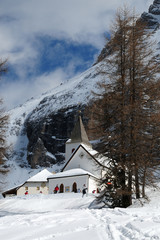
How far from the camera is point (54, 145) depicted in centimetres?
15250

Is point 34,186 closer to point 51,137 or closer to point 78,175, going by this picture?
point 78,175

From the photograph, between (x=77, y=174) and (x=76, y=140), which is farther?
(x=76, y=140)

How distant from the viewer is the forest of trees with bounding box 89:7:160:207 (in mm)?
14016

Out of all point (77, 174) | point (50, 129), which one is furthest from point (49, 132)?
point (77, 174)

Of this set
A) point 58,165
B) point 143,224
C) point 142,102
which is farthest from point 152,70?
point 58,165

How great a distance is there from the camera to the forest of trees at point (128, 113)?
14.0m

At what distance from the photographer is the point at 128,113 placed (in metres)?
14.2

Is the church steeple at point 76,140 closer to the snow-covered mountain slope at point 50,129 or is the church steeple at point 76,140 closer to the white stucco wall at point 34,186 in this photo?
the white stucco wall at point 34,186

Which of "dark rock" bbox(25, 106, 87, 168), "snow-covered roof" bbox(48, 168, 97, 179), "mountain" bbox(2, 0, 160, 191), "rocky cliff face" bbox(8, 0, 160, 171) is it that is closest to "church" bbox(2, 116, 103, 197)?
"snow-covered roof" bbox(48, 168, 97, 179)

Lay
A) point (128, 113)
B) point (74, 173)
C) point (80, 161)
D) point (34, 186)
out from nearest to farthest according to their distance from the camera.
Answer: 1. point (128, 113)
2. point (74, 173)
3. point (80, 161)
4. point (34, 186)

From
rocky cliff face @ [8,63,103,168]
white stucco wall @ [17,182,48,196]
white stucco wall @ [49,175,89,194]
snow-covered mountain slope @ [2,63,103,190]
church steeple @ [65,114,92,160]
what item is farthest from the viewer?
rocky cliff face @ [8,63,103,168]

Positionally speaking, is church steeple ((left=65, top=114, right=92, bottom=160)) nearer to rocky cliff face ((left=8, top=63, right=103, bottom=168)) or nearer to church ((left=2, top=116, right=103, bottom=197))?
church ((left=2, top=116, right=103, bottom=197))

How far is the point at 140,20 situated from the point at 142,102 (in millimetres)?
4915

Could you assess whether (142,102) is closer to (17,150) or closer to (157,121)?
(157,121)
